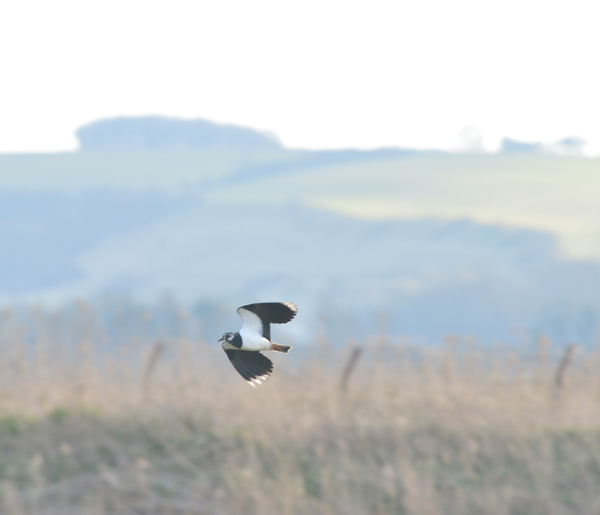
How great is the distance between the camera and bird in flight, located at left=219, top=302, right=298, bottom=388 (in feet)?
4.36

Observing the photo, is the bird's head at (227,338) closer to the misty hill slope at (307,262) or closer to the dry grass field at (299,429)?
the dry grass field at (299,429)

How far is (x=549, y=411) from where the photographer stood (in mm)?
10742

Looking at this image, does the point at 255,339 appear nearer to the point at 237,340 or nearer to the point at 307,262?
Answer: the point at 237,340

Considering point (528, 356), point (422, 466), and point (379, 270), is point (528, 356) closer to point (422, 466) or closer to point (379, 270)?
point (422, 466)

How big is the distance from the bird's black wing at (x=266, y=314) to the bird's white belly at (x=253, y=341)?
21 millimetres

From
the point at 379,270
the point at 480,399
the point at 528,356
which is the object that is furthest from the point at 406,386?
the point at 379,270

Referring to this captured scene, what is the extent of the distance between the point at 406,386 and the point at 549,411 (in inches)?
78.7

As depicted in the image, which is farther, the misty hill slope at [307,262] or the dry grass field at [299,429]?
the misty hill slope at [307,262]

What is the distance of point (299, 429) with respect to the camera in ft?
32.9

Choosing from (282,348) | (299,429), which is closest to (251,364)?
(282,348)

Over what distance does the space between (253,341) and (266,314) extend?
133 mm

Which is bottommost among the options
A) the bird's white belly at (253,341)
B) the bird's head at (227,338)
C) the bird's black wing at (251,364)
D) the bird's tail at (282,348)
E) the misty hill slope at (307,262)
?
the misty hill slope at (307,262)

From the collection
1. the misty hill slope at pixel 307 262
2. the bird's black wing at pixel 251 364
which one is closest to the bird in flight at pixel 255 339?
the bird's black wing at pixel 251 364

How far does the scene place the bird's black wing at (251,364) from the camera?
1.39 m
